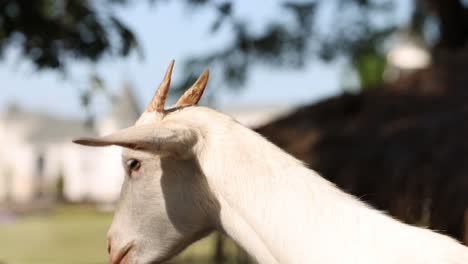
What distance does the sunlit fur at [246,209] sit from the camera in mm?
2688

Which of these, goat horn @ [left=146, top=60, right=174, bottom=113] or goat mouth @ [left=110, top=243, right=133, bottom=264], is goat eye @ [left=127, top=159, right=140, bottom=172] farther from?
goat mouth @ [left=110, top=243, right=133, bottom=264]

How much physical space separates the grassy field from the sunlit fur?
7.92 m

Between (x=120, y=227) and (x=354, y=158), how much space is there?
174 inches

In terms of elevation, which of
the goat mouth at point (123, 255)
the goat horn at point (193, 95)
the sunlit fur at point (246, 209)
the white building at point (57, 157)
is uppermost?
the goat horn at point (193, 95)

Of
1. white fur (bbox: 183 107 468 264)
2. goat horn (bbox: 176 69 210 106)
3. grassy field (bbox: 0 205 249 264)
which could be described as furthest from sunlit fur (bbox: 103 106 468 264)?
grassy field (bbox: 0 205 249 264)

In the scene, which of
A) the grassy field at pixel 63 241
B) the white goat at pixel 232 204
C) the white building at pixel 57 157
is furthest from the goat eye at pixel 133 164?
the white building at pixel 57 157

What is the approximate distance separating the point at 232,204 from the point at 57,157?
111 feet

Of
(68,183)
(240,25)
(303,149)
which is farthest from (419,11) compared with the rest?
(68,183)

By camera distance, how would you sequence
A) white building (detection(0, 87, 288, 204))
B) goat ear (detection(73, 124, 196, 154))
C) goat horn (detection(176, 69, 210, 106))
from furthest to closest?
white building (detection(0, 87, 288, 204)) < goat horn (detection(176, 69, 210, 106)) < goat ear (detection(73, 124, 196, 154))

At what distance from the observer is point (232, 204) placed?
292cm

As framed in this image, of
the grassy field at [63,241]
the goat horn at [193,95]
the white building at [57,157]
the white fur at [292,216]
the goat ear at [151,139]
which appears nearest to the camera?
the goat ear at [151,139]

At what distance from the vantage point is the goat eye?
309 centimetres

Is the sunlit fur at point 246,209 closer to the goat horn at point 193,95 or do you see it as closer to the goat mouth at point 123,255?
the goat mouth at point 123,255

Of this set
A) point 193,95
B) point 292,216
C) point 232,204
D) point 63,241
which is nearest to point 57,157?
point 63,241
